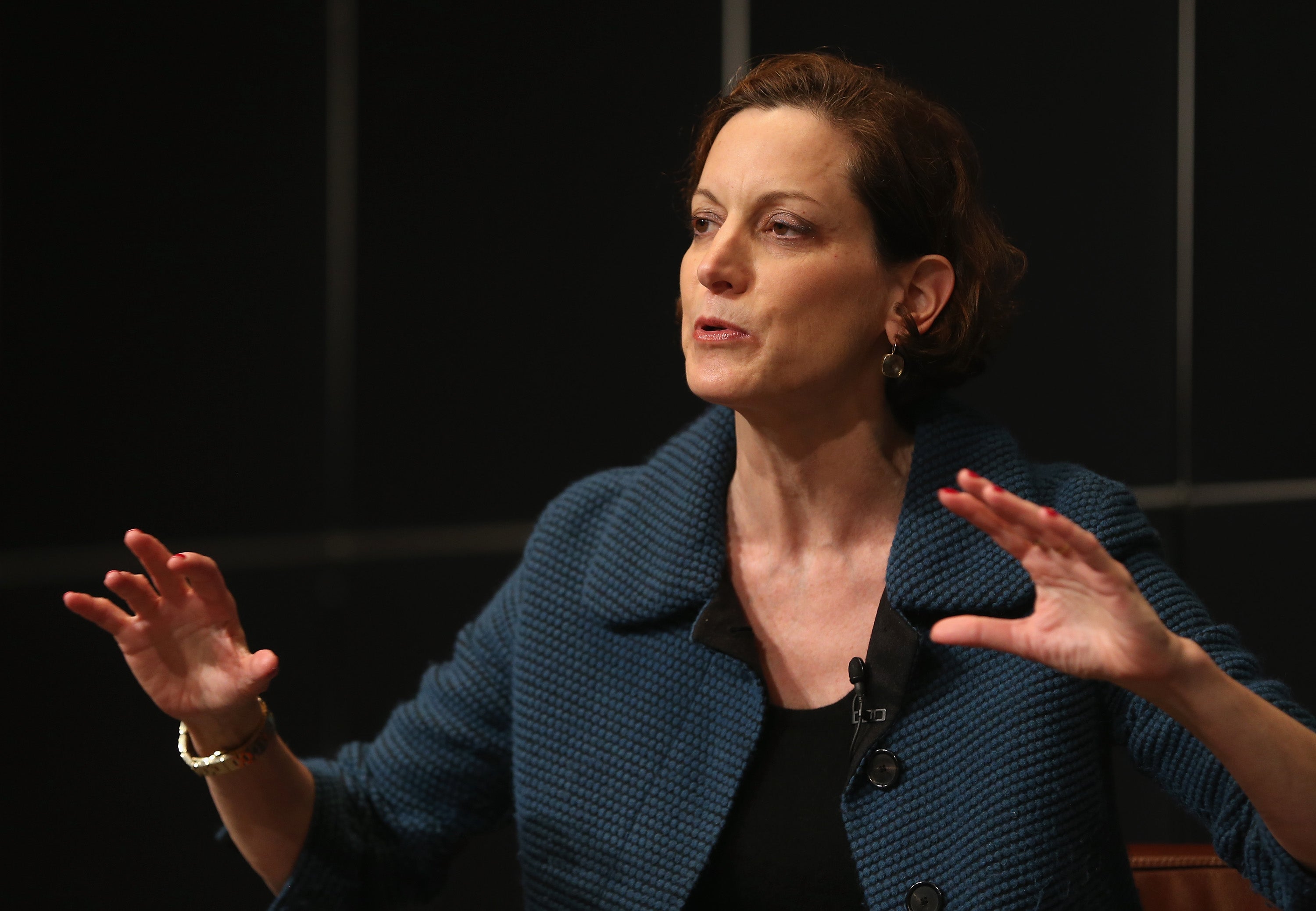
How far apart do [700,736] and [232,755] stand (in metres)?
0.56

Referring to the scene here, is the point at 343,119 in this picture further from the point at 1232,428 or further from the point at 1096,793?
the point at 1096,793

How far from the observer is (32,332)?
2146 millimetres

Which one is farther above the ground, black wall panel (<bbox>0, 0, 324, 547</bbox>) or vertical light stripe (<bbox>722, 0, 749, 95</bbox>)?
vertical light stripe (<bbox>722, 0, 749, 95</bbox>)

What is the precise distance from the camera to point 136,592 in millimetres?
1390

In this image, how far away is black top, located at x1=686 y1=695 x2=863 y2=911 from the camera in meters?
1.50

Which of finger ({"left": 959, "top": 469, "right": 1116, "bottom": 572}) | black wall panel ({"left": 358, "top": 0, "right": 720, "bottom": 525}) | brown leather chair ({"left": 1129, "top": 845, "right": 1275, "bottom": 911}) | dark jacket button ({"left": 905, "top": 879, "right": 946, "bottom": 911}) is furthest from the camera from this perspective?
black wall panel ({"left": 358, "top": 0, "right": 720, "bottom": 525})

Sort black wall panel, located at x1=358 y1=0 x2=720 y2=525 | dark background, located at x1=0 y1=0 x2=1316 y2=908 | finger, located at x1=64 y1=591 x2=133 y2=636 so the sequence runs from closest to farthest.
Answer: finger, located at x1=64 y1=591 x2=133 y2=636 → dark background, located at x1=0 y1=0 x2=1316 y2=908 → black wall panel, located at x1=358 y1=0 x2=720 y2=525

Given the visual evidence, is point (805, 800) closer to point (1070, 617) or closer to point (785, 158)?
point (1070, 617)

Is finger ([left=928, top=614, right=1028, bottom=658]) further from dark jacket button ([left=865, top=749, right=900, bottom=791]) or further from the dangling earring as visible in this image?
the dangling earring

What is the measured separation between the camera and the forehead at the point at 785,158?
1.59 m

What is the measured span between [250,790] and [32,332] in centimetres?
102

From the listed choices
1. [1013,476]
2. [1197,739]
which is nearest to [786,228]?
[1013,476]

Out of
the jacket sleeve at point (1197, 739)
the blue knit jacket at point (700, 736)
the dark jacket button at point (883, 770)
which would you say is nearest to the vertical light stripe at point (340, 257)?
the blue knit jacket at point (700, 736)

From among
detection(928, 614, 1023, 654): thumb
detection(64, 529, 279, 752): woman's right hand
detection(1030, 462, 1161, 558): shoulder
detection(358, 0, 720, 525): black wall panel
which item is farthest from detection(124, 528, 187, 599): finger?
detection(358, 0, 720, 525): black wall panel
